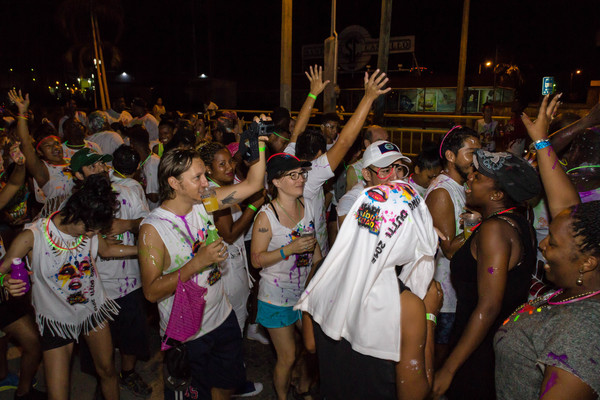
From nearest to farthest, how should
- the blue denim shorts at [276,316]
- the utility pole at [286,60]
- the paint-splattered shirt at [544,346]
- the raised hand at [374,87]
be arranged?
1. the paint-splattered shirt at [544,346]
2. the blue denim shorts at [276,316]
3. the raised hand at [374,87]
4. the utility pole at [286,60]

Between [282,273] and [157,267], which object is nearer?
[157,267]

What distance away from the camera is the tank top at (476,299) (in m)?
2.41

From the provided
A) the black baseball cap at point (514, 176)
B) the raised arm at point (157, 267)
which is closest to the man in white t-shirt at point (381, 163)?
the black baseball cap at point (514, 176)

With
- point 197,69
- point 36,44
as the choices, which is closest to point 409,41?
point 197,69

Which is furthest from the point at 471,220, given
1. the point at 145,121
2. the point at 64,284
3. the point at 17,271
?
the point at 145,121

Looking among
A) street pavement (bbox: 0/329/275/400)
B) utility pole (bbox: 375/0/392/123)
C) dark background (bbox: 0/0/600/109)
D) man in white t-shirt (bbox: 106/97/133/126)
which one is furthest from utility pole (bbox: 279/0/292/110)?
dark background (bbox: 0/0/600/109)

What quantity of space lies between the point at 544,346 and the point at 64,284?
3169 millimetres

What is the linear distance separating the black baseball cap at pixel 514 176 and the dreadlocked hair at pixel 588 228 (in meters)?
0.67

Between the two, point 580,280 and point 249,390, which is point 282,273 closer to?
point 249,390

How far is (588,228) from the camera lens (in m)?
1.70

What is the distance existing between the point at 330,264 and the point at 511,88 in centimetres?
2719

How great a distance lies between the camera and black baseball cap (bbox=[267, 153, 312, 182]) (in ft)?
10.7

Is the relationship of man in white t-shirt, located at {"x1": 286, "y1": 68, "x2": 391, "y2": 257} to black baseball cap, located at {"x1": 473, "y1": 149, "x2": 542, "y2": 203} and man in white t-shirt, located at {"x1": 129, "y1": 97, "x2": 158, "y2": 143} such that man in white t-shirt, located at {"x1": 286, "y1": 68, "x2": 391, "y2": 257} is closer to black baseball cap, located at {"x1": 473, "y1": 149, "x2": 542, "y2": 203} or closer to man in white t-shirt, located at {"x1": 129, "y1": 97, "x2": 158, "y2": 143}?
black baseball cap, located at {"x1": 473, "y1": 149, "x2": 542, "y2": 203}

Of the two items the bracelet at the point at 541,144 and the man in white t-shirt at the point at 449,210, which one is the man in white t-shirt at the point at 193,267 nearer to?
the man in white t-shirt at the point at 449,210
